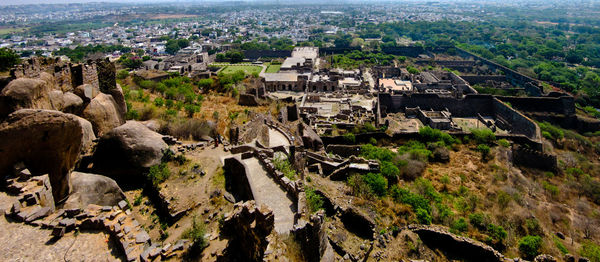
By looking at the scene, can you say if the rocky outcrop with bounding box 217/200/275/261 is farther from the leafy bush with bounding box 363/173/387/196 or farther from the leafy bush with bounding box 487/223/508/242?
the leafy bush with bounding box 487/223/508/242

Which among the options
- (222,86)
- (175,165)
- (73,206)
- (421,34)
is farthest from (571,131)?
(421,34)

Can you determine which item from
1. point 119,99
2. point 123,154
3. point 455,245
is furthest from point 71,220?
point 455,245

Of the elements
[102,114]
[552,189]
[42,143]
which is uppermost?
[42,143]

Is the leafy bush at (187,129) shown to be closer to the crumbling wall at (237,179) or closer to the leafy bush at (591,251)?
the crumbling wall at (237,179)

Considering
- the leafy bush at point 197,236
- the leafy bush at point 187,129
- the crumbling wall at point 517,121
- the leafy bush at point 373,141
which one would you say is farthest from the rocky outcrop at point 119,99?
the crumbling wall at point 517,121

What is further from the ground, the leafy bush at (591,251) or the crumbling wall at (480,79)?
the crumbling wall at (480,79)

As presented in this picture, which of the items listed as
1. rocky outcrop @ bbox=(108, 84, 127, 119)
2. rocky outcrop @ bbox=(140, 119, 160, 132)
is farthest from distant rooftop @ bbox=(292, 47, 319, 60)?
rocky outcrop @ bbox=(140, 119, 160, 132)

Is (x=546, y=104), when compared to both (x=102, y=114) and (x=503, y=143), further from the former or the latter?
(x=102, y=114)
